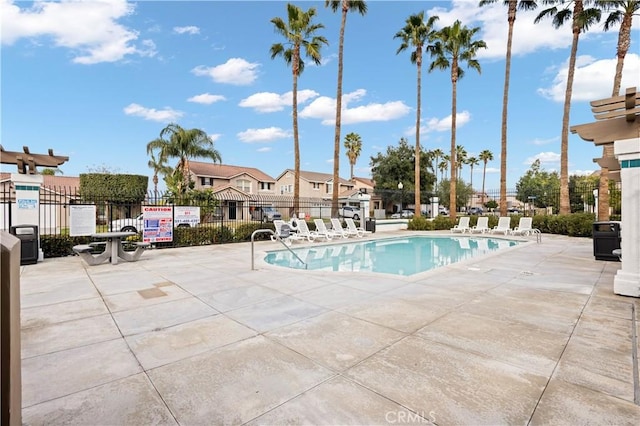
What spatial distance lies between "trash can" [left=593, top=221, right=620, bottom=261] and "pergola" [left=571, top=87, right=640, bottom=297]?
13.7ft

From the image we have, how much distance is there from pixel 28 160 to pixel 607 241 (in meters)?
16.0

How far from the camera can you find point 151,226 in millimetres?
11312

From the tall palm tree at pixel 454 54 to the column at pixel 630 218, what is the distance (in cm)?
1671

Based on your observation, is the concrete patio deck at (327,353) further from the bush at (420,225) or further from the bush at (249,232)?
the bush at (420,225)

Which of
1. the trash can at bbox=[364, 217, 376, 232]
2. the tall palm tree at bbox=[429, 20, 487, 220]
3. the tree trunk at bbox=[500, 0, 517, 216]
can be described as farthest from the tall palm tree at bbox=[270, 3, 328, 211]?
the tree trunk at bbox=[500, 0, 517, 216]

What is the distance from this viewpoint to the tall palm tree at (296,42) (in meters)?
19.4

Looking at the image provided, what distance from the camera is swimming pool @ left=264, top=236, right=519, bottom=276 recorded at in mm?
9984

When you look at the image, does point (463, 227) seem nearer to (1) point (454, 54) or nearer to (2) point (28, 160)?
(1) point (454, 54)

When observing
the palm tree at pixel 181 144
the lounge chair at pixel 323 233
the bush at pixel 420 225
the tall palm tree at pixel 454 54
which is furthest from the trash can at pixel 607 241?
the palm tree at pixel 181 144

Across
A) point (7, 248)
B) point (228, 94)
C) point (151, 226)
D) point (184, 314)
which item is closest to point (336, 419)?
point (7, 248)

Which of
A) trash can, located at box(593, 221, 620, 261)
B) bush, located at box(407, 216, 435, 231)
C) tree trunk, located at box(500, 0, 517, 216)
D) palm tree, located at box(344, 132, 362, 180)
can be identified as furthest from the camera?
palm tree, located at box(344, 132, 362, 180)

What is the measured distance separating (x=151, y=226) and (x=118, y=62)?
13612 mm

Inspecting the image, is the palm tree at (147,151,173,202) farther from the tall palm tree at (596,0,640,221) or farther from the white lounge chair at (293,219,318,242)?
the tall palm tree at (596,0,640,221)

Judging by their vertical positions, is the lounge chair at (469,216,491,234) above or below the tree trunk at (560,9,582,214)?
below
